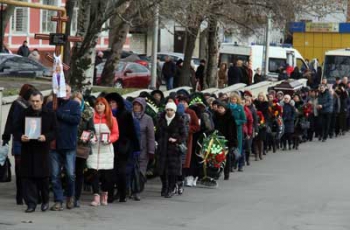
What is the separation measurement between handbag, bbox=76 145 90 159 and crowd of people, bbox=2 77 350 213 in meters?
0.01

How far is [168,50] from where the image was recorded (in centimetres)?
7469

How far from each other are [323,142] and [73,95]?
17.0 metres

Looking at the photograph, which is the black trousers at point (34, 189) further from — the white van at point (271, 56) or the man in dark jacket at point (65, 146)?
the white van at point (271, 56)

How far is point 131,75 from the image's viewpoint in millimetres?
40094

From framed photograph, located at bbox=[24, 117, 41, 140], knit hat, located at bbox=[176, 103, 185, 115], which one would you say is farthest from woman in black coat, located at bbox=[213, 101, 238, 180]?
framed photograph, located at bbox=[24, 117, 41, 140]

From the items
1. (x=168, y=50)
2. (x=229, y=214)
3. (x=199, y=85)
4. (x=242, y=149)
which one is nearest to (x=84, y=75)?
(x=242, y=149)

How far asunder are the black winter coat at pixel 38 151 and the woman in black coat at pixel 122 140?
170 centimetres

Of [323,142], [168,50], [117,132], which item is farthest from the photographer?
[168,50]

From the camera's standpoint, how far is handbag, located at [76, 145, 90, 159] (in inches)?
597

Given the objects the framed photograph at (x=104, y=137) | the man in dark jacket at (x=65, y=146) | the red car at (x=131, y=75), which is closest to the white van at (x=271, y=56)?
the red car at (x=131, y=75)

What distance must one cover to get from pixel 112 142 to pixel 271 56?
35194mm

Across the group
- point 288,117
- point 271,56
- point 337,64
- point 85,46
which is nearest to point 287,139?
point 288,117

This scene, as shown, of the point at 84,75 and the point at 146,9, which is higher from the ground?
the point at 146,9

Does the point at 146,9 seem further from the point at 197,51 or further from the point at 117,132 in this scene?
the point at 197,51
